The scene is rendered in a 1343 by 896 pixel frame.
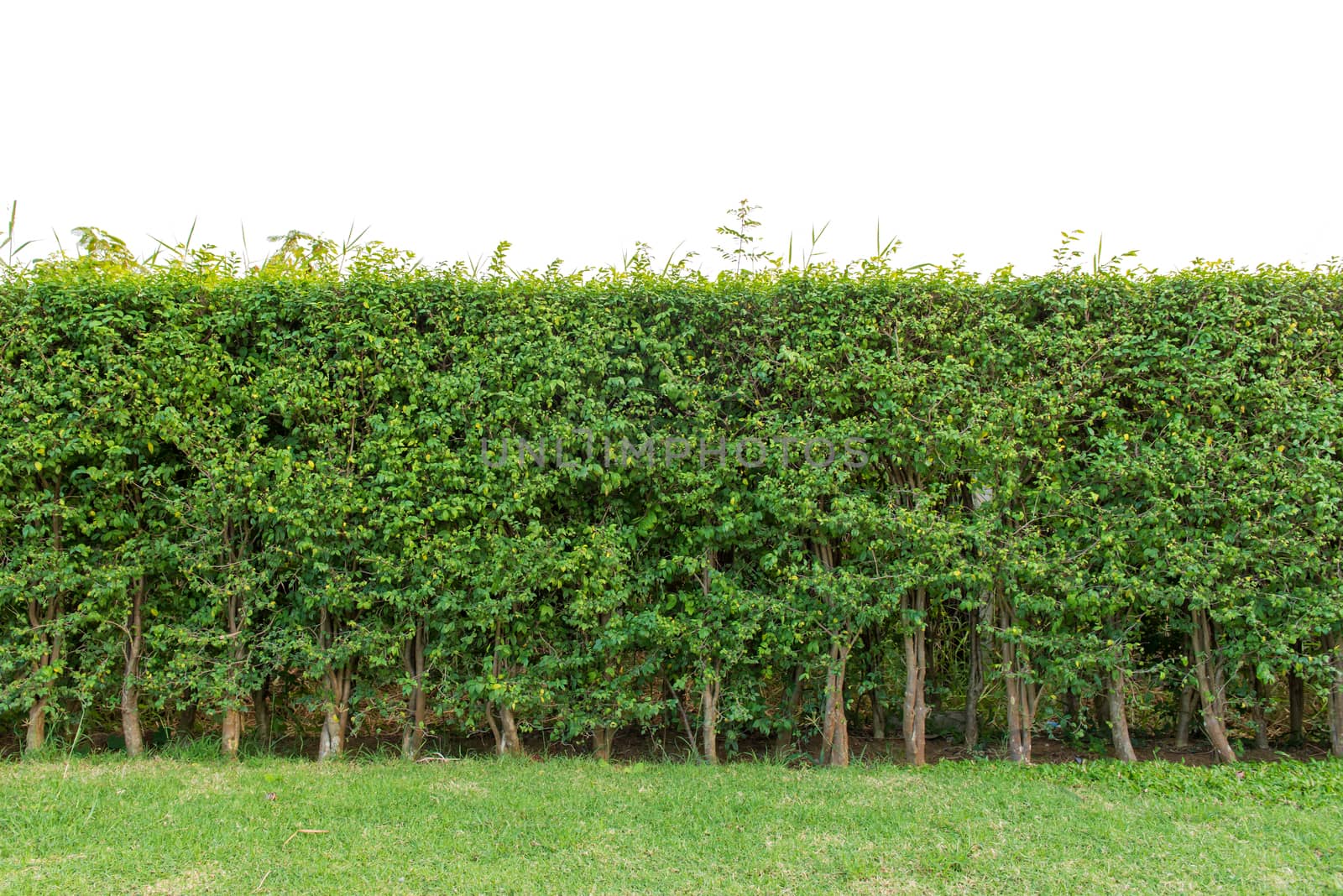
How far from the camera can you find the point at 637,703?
495 cm

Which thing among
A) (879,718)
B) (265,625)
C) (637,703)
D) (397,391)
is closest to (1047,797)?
(879,718)

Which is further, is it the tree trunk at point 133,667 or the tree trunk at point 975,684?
the tree trunk at point 975,684

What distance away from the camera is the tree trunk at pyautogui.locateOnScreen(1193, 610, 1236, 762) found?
16.6 ft

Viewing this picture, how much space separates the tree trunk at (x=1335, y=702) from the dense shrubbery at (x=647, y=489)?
34mm

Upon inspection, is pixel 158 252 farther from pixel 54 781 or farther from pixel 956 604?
pixel 956 604

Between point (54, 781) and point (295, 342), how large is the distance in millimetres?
2708

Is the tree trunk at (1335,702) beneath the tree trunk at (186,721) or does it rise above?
above

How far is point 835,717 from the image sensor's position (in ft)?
16.7

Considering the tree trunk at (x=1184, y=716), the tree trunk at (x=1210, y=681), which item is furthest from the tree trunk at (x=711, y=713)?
the tree trunk at (x=1184, y=716)

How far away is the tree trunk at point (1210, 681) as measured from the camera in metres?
5.05

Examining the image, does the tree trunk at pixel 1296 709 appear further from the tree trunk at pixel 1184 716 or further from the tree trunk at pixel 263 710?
the tree trunk at pixel 263 710

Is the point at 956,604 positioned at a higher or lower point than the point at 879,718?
higher

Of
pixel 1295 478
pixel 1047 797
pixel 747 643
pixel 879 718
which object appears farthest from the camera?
pixel 879 718

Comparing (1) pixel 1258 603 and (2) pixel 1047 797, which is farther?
(1) pixel 1258 603
